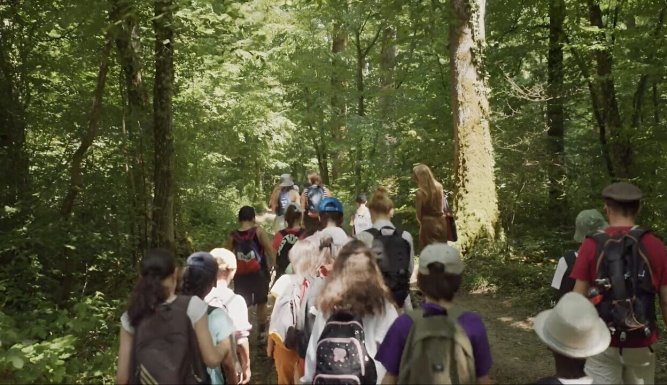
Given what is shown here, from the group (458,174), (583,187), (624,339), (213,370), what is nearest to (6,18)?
(213,370)

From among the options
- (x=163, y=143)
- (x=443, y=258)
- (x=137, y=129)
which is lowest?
(x=443, y=258)

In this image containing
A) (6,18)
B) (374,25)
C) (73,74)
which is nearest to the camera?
(6,18)

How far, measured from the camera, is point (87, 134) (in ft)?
30.5

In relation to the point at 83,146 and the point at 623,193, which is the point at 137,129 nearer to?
the point at 83,146

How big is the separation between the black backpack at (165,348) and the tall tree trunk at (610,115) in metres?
11.9

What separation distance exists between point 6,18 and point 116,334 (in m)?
5.46

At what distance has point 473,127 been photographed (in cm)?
1196

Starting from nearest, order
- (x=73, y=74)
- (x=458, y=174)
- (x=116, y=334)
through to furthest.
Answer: (x=116, y=334)
(x=73, y=74)
(x=458, y=174)

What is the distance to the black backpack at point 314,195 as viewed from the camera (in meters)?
11.5

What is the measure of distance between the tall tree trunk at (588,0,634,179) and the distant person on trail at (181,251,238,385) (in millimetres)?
11320

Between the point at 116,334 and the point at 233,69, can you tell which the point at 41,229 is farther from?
the point at 233,69

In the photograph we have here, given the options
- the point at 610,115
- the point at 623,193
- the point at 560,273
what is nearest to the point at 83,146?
Answer: the point at 560,273

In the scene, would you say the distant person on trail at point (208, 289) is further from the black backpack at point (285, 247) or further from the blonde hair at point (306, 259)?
the black backpack at point (285, 247)

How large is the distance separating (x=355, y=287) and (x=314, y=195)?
7856mm
